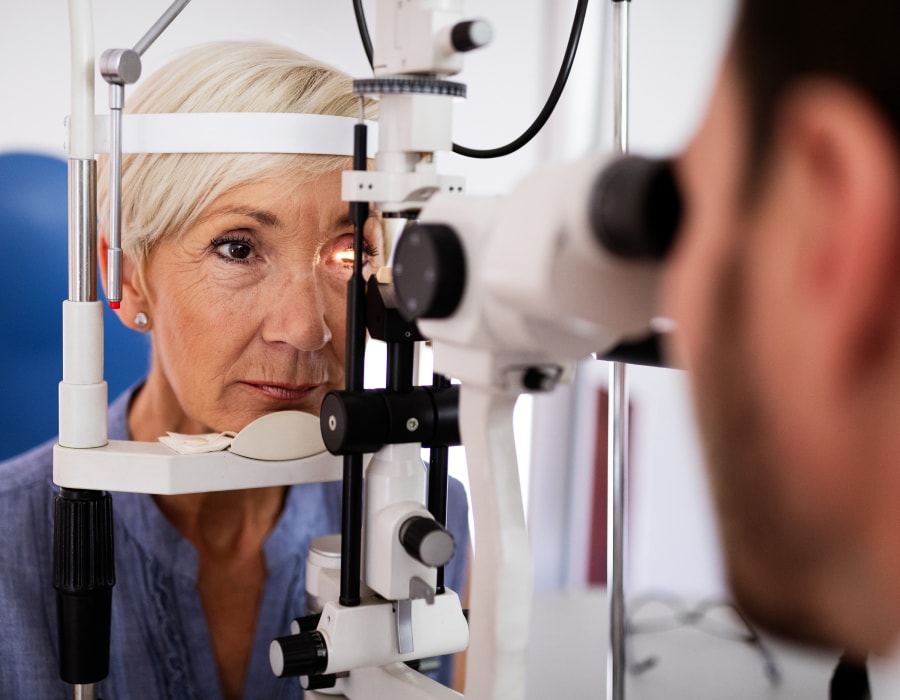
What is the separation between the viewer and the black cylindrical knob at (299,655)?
1.12m

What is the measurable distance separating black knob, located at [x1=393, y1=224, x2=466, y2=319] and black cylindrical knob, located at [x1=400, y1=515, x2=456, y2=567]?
1.24ft

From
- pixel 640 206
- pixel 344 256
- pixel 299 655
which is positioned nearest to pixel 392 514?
pixel 299 655

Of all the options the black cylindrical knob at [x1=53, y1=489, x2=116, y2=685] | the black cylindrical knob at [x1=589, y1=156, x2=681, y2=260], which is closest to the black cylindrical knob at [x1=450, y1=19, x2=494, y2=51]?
the black cylindrical knob at [x1=589, y1=156, x2=681, y2=260]

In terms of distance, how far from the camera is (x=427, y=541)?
1.05 meters

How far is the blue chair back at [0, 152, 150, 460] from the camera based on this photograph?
1377 mm

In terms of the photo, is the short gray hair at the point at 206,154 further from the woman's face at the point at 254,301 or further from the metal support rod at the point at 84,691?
the metal support rod at the point at 84,691

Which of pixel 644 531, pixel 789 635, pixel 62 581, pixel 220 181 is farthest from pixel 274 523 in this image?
pixel 789 635

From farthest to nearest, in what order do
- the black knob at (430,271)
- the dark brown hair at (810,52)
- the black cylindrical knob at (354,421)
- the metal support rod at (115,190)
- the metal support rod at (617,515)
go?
the metal support rod at (617,515), the metal support rod at (115,190), the black cylindrical knob at (354,421), the black knob at (430,271), the dark brown hair at (810,52)

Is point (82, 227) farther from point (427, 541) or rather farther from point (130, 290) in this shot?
point (427, 541)

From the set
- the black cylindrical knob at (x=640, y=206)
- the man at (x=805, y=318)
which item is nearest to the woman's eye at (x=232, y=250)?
the black cylindrical knob at (x=640, y=206)

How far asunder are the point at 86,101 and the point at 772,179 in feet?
3.63

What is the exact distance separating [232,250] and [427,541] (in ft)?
1.85

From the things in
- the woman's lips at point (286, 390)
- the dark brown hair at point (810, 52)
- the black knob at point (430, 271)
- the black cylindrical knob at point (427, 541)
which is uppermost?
the dark brown hair at point (810, 52)

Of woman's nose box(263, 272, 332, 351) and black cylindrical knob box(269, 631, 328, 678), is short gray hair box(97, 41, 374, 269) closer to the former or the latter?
woman's nose box(263, 272, 332, 351)
